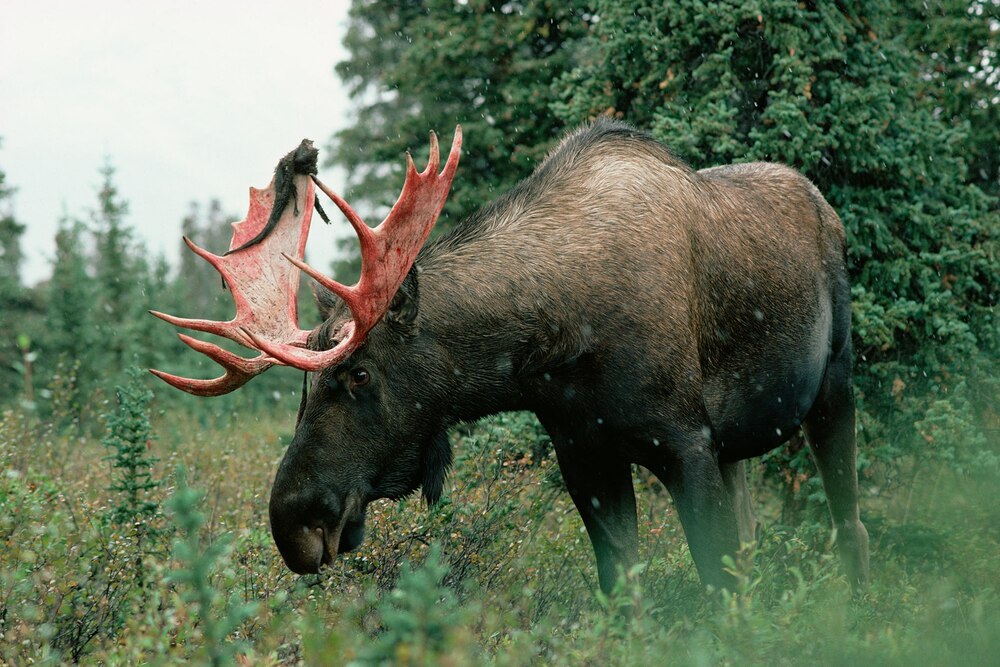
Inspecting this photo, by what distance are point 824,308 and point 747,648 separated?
2.79 metres

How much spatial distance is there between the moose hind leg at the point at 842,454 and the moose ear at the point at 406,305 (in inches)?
106

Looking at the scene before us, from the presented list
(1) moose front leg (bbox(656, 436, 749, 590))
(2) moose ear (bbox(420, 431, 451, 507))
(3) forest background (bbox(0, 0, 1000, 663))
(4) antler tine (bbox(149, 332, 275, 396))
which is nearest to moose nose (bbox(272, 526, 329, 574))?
(3) forest background (bbox(0, 0, 1000, 663))

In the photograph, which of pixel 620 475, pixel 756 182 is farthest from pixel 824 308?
pixel 620 475

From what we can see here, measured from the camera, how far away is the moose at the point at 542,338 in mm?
4078

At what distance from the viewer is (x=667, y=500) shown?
791cm

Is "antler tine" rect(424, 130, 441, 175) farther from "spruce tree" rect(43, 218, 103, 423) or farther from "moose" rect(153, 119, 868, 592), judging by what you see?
"spruce tree" rect(43, 218, 103, 423)

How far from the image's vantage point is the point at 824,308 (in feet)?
17.7

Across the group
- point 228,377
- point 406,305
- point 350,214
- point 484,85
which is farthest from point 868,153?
point 484,85

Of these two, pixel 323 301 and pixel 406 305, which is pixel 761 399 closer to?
pixel 406 305

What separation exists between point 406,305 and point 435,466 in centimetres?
78

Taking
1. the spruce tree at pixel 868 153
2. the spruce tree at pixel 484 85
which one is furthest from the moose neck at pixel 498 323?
the spruce tree at pixel 484 85

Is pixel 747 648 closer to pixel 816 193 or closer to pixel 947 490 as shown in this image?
pixel 816 193

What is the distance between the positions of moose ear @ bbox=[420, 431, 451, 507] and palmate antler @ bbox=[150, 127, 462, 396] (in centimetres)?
66

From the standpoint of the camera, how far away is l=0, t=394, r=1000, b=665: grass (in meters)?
2.85
